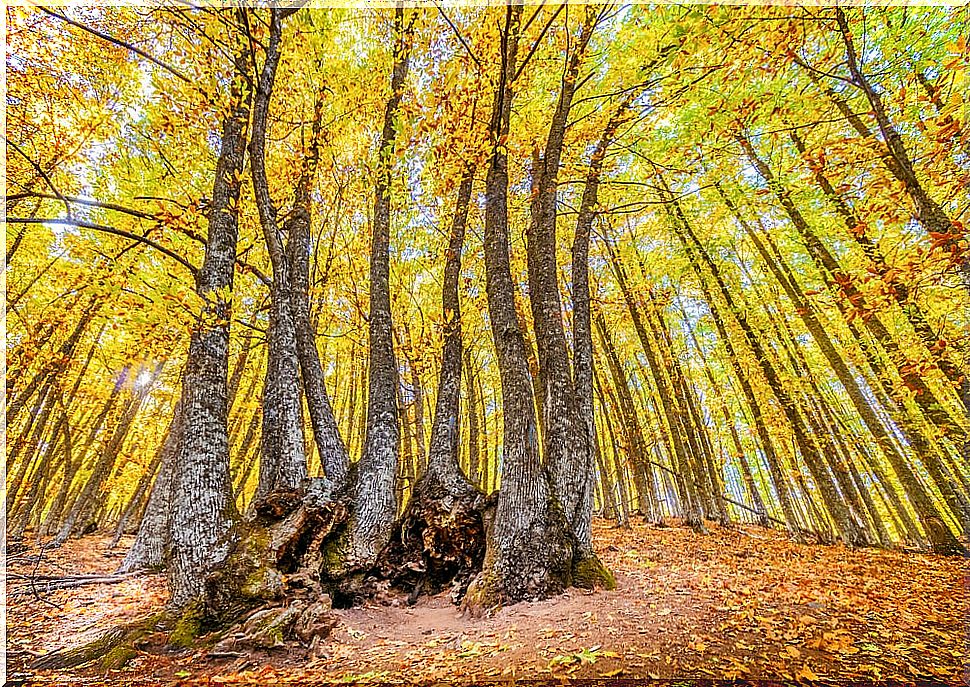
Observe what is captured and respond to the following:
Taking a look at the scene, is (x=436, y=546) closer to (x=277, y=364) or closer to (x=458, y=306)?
(x=277, y=364)

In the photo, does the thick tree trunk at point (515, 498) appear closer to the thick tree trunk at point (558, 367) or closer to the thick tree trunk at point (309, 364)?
the thick tree trunk at point (558, 367)

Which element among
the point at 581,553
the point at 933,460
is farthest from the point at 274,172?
the point at 933,460

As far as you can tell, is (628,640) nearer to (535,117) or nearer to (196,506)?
(196,506)

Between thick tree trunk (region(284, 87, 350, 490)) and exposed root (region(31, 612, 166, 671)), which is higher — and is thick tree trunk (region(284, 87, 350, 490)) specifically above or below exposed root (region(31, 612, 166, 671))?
above

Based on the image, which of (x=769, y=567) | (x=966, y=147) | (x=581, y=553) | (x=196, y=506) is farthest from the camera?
(x=769, y=567)

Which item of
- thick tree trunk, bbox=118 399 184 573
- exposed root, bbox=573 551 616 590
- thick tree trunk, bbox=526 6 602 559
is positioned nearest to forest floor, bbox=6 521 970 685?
exposed root, bbox=573 551 616 590

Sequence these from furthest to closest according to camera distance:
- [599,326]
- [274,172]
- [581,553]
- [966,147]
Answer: [599,326] → [274,172] → [581,553] → [966,147]

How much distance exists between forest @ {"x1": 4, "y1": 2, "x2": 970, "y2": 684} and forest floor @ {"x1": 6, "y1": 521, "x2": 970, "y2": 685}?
0.14ft

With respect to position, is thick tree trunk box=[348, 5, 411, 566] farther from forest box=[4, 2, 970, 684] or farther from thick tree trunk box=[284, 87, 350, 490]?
thick tree trunk box=[284, 87, 350, 490]

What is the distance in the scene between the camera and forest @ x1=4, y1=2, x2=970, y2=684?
409 cm

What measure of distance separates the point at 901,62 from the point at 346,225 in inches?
443

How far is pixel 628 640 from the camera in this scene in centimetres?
374

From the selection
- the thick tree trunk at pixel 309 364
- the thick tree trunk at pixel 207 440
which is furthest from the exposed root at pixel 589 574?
the thick tree trunk at pixel 207 440

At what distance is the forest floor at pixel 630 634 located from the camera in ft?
10.9
